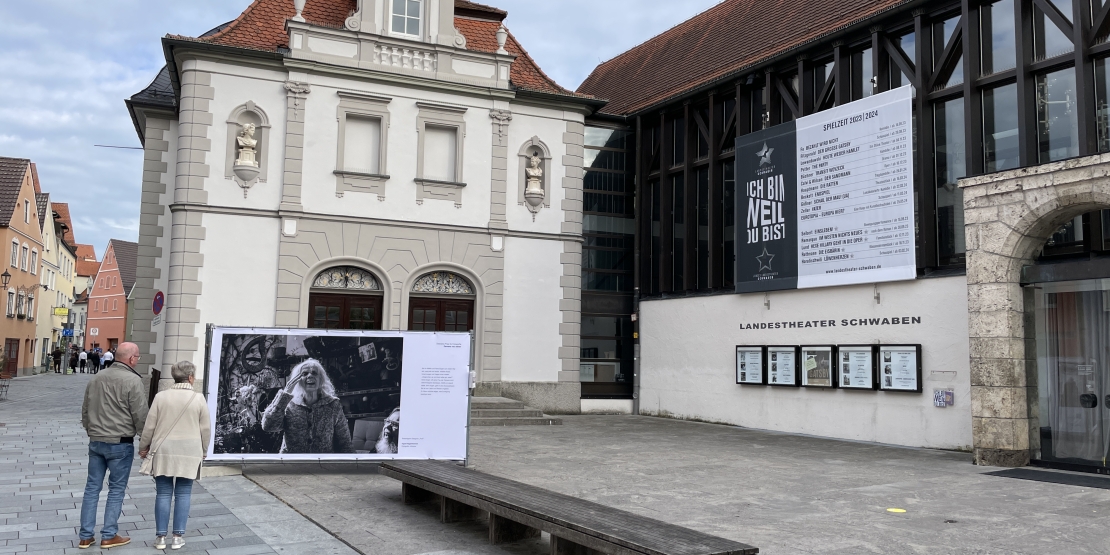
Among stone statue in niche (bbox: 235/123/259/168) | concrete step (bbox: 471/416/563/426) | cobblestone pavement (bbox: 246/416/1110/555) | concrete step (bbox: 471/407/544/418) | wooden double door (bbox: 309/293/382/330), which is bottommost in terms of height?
cobblestone pavement (bbox: 246/416/1110/555)

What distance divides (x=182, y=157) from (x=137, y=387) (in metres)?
12.3

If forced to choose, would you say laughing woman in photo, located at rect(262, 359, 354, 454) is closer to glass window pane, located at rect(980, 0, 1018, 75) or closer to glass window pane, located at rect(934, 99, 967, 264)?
glass window pane, located at rect(934, 99, 967, 264)

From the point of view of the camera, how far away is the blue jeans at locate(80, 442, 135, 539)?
684 cm

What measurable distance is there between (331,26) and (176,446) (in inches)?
571

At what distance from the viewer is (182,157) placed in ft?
59.7

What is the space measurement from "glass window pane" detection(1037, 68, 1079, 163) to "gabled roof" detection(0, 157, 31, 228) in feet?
141

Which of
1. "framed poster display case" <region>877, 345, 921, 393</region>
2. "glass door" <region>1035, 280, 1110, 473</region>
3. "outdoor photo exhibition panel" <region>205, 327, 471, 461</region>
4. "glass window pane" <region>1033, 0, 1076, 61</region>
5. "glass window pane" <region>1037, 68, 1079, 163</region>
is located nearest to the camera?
"outdoor photo exhibition panel" <region>205, 327, 471, 461</region>

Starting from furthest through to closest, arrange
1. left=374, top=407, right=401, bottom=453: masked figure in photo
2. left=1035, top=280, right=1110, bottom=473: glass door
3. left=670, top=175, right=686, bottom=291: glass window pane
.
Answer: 1. left=670, top=175, right=686, bottom=291: glass window pane
2. left=1035, top=280, right=1110, bottom=473: glass door
3. left=374, top=407, right=401, bottom=453: masked figure in photo

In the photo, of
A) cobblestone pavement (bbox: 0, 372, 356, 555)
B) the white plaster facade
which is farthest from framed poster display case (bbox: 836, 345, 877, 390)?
cobblestone pavement (bbox: 0, 372, 356, 555)

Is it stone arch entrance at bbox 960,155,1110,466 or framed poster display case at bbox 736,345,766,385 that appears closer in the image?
stone arch entrance at bbox 960,155,1110,466

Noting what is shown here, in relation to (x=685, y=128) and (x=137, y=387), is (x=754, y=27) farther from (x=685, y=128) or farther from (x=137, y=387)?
(x=137, y=387)

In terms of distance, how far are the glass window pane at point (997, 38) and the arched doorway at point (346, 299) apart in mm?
13249

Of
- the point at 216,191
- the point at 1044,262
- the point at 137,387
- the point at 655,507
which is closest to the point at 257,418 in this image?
the point at 137,387

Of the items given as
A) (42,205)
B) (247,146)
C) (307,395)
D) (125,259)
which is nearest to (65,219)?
(125,259)
